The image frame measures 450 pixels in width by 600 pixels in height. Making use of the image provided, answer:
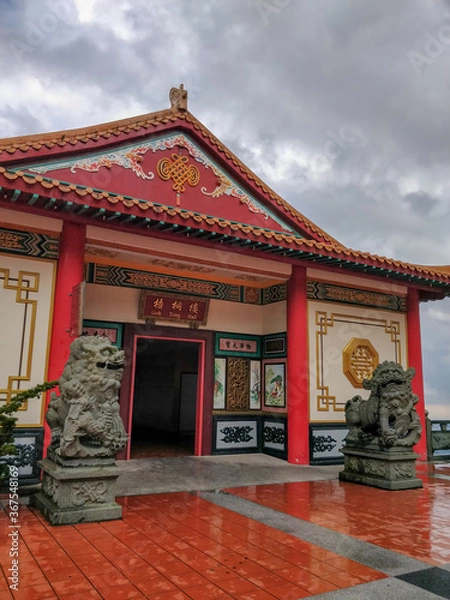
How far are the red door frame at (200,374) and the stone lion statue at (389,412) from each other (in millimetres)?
2874

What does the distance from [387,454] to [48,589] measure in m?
4.77

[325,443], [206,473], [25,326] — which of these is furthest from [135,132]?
[325,443]

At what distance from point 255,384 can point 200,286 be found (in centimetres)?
222

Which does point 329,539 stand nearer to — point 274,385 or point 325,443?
point 325,443

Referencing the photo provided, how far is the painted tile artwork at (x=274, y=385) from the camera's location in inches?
346

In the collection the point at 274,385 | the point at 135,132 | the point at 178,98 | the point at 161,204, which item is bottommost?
the point at 274,385

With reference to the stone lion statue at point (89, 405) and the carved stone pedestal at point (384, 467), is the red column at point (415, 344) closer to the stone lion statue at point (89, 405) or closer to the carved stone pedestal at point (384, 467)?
the carved stone pedestal at point (384, 467)

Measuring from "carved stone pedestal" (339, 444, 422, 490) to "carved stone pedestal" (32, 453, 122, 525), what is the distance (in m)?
3.61

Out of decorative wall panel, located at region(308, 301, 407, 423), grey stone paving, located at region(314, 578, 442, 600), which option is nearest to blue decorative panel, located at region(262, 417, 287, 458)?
decorative wall panel, located at region(308, 301, 407, 423)

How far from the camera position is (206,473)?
275 inches

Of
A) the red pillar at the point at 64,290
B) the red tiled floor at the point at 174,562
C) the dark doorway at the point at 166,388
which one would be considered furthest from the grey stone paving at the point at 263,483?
the dark doorway at the point at 166,388

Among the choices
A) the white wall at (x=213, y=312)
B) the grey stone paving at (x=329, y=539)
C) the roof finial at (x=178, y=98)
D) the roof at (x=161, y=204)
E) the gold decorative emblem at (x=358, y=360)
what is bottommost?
the grey stone paving at (x=329, y=539)

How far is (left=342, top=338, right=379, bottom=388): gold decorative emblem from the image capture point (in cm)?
908

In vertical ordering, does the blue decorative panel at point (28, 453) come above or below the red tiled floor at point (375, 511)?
above
